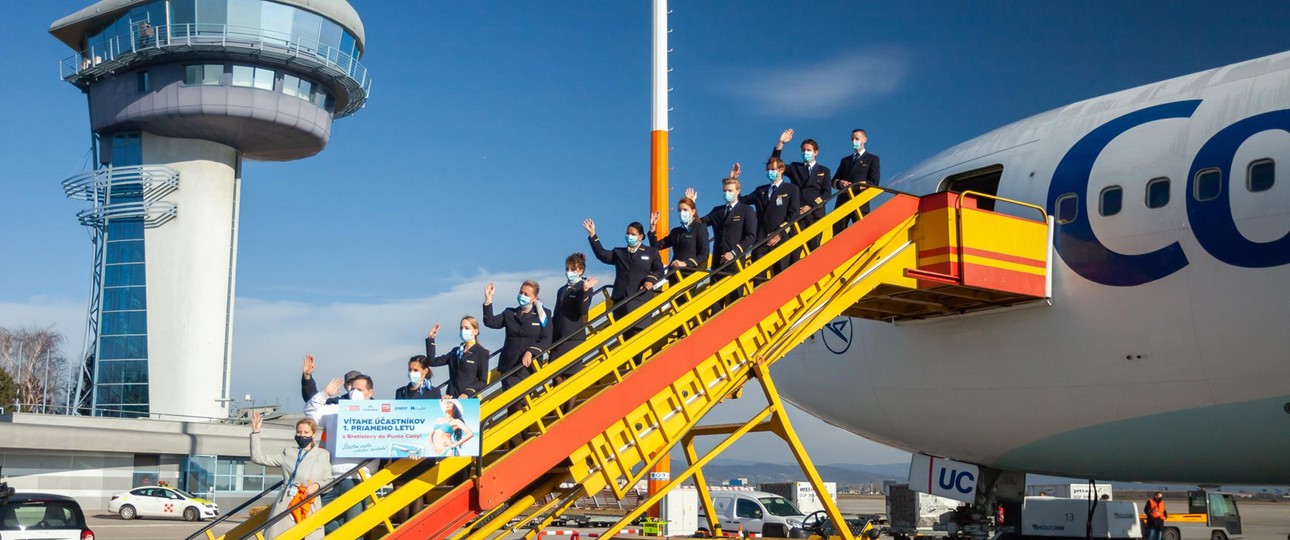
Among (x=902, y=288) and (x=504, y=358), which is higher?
(x=902, y=288)

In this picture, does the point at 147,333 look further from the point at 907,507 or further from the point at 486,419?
the point at 486,419

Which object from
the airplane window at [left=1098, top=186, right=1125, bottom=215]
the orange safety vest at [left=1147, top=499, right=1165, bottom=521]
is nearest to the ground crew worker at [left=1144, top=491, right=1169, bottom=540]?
the orange safety vest at [left=1147, top=499, right=1165, bottom=521]

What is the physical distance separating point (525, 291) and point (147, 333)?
45711mm

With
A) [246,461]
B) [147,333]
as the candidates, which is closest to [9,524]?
[246,461]

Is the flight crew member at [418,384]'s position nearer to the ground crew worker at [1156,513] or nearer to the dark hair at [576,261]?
the dark hair at [576,261]

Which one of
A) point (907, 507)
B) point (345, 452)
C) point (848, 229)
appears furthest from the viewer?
point (907, 507)

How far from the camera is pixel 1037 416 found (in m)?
12.3

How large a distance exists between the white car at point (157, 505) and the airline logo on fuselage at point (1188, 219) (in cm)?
3142

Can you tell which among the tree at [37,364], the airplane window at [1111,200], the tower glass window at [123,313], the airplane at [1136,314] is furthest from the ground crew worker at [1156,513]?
the tree at [37,364]

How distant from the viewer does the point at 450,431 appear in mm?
8406

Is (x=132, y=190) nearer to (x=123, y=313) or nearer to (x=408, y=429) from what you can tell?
(x=123, y=313)

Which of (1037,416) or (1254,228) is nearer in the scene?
(1254,228)

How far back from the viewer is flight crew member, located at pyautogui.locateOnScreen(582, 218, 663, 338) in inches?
453

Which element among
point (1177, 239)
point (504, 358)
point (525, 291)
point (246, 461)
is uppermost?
point (1177, 239)
